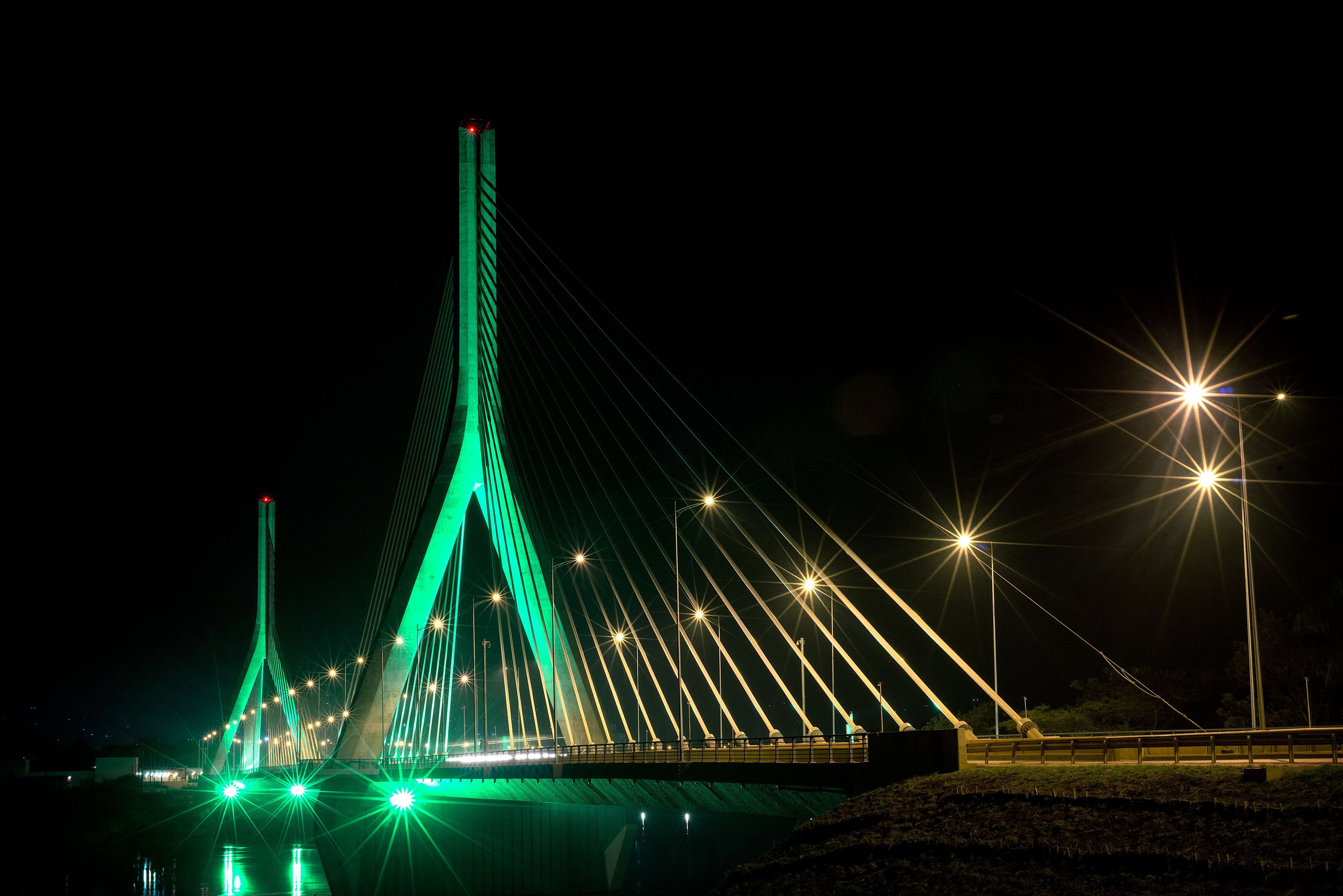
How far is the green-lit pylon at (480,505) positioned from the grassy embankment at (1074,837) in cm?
1822

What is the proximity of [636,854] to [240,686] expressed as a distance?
1954 inches

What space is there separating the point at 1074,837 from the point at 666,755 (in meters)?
18.0

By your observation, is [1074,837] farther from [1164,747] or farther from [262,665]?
[262,665]

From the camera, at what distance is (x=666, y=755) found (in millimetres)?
31281

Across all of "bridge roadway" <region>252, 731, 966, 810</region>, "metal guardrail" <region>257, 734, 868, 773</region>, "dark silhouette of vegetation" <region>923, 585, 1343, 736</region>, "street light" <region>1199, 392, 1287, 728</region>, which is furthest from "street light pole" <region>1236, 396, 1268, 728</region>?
"dark silhouette of vegetation" <region>923, 585, 1343, 736</region>

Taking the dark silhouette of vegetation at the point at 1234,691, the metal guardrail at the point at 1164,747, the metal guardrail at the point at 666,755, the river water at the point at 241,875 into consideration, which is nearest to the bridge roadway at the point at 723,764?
the metal guardrail at the point at 666,755

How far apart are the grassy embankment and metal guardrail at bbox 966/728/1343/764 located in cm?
114

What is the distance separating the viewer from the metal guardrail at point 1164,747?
52.3ft

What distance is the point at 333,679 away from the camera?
108 metres

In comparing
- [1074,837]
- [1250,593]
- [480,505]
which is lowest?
[1074,837]

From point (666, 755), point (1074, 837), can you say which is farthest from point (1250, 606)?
point (666, 755)

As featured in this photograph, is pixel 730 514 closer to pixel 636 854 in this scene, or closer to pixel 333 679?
pixel 636 854

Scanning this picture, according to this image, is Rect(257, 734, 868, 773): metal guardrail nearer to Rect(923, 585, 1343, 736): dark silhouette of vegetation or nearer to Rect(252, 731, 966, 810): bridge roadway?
Rect(252, 731, 966, 810): bridge roadway

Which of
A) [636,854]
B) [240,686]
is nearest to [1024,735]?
[636,854]
